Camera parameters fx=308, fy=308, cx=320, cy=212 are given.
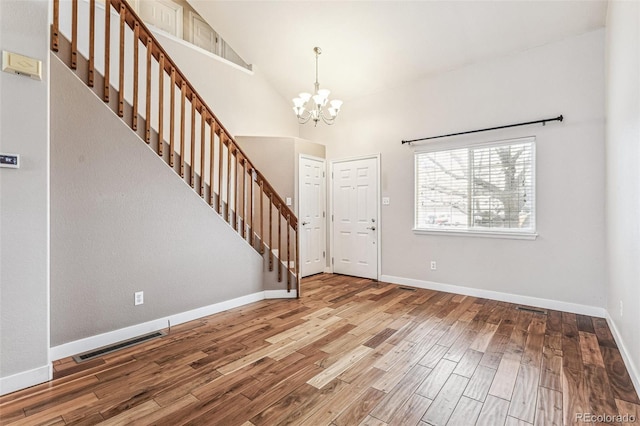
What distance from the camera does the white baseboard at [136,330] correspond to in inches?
100.0

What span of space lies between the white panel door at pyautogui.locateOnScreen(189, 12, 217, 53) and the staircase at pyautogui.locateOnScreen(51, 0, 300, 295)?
1080mm

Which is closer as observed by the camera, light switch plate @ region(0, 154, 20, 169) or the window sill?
light switch plate @ region(0, 154, 20, 169)

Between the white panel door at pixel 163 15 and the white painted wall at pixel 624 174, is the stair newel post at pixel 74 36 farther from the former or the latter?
the white painted wall at pixel 624 174

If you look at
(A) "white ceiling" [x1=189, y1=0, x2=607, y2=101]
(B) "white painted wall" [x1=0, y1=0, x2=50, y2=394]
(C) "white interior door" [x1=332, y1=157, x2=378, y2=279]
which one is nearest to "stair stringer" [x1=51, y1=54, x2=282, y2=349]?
(B) "white painted wall" [x1=0, y1=0, x2=50, y2=394]

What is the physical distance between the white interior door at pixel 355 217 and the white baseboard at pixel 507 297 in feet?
1.77

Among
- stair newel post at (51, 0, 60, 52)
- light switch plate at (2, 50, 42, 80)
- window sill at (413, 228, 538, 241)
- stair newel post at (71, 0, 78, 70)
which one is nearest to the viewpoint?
light switch plate at (2, 50, 42, 80)

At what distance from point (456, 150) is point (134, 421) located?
4.55 metres

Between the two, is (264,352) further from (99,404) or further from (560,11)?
(560,11)

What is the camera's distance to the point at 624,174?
2441mm

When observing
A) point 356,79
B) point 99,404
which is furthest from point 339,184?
point 99,404

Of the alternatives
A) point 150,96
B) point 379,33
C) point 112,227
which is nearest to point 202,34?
point 150,96

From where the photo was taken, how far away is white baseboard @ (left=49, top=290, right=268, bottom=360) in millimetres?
2539

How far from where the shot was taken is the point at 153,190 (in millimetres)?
3045

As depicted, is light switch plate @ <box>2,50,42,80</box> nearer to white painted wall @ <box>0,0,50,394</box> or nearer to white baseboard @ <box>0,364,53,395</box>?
white painted wall @ <box>0,0,50,394</box>
